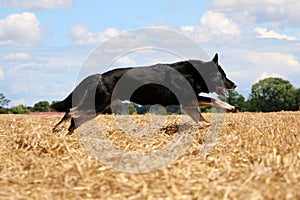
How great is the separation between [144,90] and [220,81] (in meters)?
1.84

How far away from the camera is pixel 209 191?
4.09m

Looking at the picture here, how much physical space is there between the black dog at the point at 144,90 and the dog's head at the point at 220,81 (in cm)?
22

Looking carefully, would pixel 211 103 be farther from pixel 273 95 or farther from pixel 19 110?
pixel 273 95

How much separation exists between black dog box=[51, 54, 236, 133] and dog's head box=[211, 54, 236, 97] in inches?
8.5

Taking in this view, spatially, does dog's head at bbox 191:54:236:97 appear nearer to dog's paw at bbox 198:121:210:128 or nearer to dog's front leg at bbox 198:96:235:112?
dog's front leg at bbox 198:96:235:112

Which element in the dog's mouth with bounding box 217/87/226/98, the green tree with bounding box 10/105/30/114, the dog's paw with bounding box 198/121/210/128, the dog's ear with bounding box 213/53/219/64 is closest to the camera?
the dog's paw with bounding box 198/121/210/128

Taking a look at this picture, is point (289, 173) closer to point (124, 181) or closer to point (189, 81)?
point (124, 181)

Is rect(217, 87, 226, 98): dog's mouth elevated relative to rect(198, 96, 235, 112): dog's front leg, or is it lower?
elevated

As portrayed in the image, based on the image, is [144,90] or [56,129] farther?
[144,90]

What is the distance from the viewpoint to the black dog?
32.4ft

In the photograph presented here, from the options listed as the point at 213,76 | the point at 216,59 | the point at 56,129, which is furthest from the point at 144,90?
the point at 56,129

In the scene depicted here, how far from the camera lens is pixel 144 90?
10.2 meters

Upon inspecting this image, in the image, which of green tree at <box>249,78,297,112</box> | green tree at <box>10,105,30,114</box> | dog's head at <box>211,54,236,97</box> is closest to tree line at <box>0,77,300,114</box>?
green tree at <box>249,78,297,112</box>

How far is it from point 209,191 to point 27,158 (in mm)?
2341
